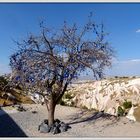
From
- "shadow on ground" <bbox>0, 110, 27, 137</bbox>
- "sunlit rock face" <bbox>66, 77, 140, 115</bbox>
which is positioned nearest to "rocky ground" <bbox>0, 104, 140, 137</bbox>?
"shadow on ground" <bbox>0, 110, 27, 137</bbox>

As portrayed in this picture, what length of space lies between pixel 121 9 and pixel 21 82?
2.54 m

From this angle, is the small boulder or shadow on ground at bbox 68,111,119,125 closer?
the small boulder

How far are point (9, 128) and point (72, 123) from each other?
57.1 inches

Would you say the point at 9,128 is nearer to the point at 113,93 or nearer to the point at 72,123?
the point at 72,123

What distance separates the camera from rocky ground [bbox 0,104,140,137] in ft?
25.7

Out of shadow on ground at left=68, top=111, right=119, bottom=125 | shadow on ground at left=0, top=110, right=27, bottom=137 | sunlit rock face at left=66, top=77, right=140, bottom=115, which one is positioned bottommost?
shadow on ground at left=0, top=110, right=27, bottom=137

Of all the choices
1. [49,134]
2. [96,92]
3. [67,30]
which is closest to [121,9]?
[67,30]

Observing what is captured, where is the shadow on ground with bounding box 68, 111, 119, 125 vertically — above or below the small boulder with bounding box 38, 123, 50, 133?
above

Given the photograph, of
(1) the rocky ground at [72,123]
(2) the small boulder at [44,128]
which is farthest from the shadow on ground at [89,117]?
(2) the small boulder at [44,128]

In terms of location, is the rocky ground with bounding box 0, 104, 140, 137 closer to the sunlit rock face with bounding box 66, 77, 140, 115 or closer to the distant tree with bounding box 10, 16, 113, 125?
the distant tree with bounding box 10, 16, 113, 125

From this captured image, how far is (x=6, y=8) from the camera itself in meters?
7.50

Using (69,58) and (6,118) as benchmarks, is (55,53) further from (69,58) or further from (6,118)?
(6,118)

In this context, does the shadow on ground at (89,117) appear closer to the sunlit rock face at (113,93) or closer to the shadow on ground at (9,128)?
the shadow on ground at (9,128)

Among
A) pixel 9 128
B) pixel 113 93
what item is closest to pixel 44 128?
pixel 9 128
